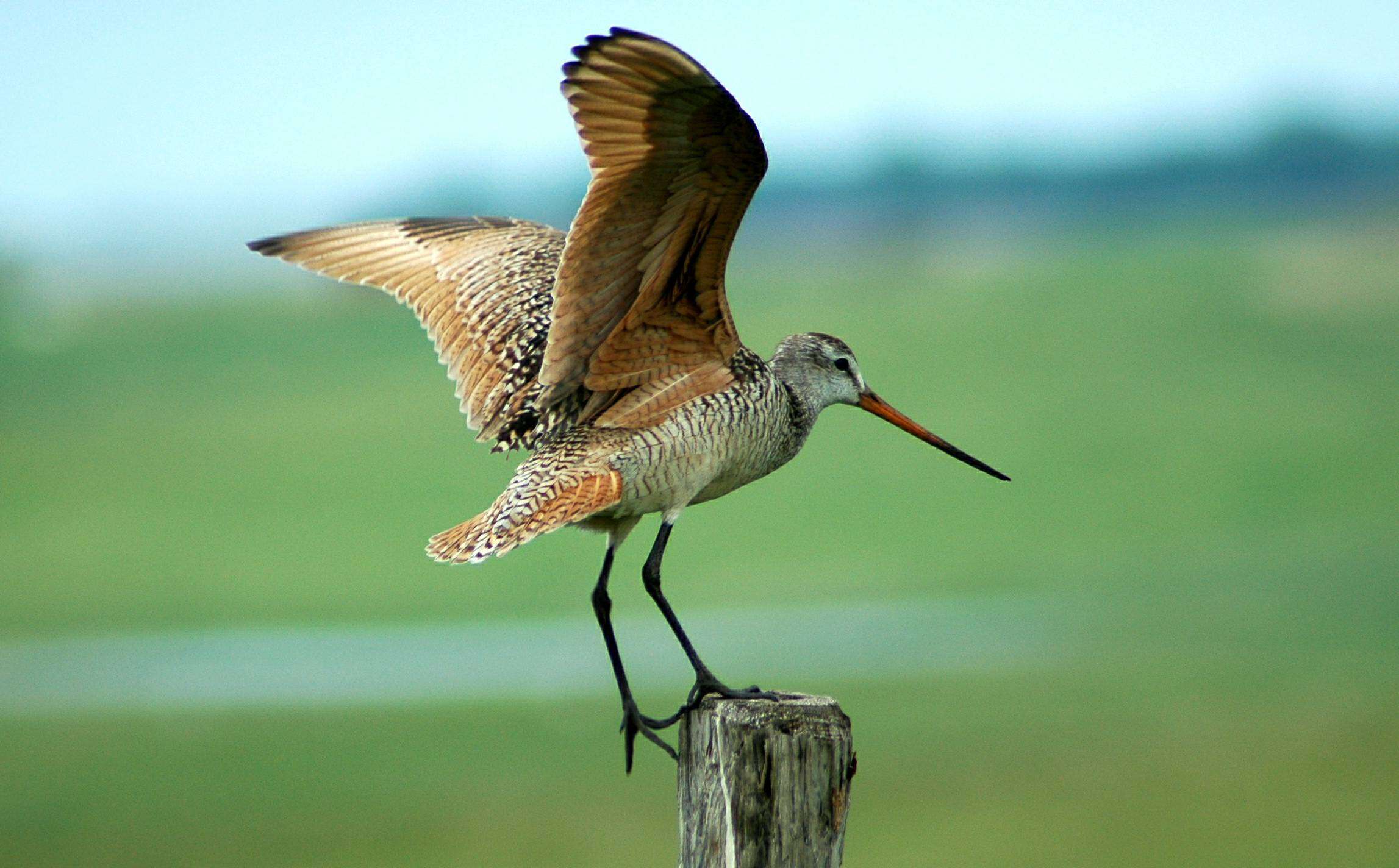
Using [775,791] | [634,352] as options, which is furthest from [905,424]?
[775,791]

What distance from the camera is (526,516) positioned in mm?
4688

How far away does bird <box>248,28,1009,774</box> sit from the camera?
14.7ft

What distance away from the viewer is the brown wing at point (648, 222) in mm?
4375

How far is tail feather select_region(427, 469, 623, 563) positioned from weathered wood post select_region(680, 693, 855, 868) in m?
0.82

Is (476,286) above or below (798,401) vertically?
above

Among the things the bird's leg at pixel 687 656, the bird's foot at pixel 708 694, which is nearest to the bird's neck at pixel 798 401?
the bird's leg at pixel 687 656

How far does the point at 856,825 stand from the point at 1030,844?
2.88 m

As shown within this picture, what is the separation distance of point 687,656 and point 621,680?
38 cm

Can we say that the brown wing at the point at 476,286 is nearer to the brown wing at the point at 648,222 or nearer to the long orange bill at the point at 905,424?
the brown wing at the point at 648,222

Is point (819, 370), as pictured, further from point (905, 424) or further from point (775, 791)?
point (775, 791)

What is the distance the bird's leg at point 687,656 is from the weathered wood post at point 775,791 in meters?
0.35

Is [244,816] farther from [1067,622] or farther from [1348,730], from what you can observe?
[1067,622]

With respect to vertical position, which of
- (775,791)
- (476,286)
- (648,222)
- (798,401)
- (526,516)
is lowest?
(775,791)

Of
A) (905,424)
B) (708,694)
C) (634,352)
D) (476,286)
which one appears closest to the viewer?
(708,694)
